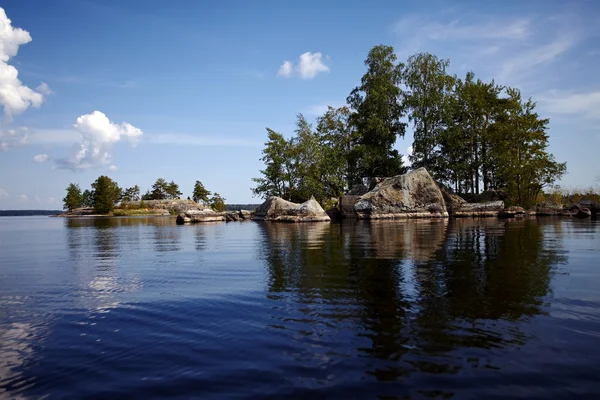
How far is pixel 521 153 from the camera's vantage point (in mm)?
47406

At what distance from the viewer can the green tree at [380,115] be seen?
5212cm

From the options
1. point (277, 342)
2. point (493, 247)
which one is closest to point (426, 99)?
point (493, 247)

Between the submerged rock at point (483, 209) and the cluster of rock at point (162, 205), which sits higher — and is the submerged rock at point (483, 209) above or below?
below

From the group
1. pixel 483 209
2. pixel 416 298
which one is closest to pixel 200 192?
pixel 483 209

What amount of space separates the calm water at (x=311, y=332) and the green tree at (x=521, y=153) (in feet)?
136

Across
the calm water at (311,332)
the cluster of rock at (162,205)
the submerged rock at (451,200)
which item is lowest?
the calm water at (311,332)

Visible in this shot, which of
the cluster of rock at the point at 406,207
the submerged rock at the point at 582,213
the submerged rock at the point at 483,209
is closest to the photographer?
the submerged rock at the point at 582,213

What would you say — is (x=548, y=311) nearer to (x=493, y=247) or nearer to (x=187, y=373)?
(x=187, y=373)

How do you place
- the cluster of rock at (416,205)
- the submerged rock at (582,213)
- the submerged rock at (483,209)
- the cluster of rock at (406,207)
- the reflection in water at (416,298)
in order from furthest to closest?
the submerged rock at (483,209) → the cluster of rock at (416,205) → the cluster of rock at (406,207) → the submerged rock at (582,213) → the reflection in water at (416,298)

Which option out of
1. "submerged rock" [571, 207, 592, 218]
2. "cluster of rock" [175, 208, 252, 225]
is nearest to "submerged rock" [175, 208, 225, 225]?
"cluster of rock" [175, 208, 252, 225]

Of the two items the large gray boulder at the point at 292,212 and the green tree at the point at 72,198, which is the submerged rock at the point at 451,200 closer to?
the large gray boulder at the point at 292,212

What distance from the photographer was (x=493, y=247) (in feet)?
45.7

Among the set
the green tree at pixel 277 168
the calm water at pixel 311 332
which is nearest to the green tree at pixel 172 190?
the green tree at pixel 277 168

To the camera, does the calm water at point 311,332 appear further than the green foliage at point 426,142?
No
